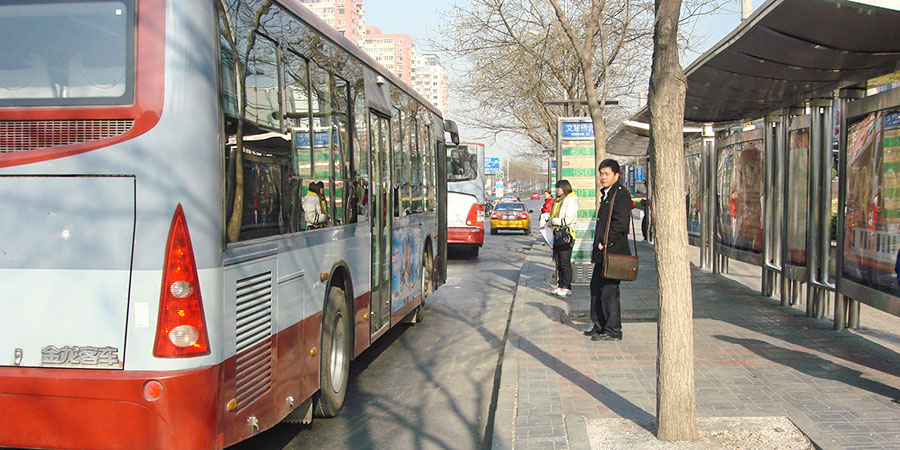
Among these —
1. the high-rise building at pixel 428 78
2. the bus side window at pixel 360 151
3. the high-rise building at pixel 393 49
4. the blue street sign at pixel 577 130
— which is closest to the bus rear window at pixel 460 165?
the blue street sign at pixel 577 130

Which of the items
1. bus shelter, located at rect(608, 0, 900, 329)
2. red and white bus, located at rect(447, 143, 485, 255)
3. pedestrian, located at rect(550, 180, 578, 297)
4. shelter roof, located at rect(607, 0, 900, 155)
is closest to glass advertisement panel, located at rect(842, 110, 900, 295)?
bus shelter, located at rect(608, 0, 900, 329)

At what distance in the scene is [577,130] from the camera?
49.9 ft

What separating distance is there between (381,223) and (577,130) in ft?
25.5

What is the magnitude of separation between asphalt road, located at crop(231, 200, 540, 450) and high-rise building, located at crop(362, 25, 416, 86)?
8536cm

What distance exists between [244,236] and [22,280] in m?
1.13

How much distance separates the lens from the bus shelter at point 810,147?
6980 millimetres

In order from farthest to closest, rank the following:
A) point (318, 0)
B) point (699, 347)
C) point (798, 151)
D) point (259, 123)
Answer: point (318, 0) < point (798, 151) < point (699, 347) < point (259, 123)

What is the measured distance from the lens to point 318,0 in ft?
205

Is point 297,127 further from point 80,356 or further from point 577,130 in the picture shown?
point 577,130

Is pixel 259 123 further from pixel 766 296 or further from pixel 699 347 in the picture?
pixel 766 296

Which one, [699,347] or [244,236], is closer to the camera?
[244,236]

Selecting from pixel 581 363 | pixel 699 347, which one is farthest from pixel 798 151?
pixel 581 363

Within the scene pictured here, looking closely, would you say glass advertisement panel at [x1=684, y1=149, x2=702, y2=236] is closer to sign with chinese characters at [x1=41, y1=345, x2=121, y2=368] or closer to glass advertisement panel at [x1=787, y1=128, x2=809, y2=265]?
glass advertisement panel at [x1=787, y1=128, x2=809, y2=265]

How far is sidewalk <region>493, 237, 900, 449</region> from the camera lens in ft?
18.1
